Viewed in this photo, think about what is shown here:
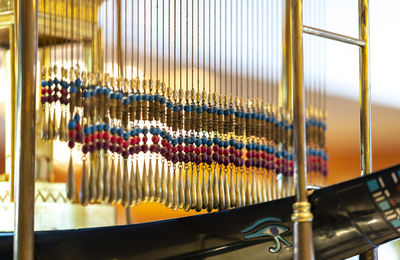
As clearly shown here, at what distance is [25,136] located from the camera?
1.25 m

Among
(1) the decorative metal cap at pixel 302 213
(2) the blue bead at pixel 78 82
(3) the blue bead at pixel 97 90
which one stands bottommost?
(1) the decorative metal cap at pixel 302 213

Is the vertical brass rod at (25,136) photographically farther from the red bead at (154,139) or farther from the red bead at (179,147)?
the red bead at (179,147)

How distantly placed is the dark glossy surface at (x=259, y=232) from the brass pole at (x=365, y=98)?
0.23 metres

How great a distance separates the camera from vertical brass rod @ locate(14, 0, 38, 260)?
1229mm

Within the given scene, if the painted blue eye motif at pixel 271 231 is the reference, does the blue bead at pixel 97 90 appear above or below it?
above

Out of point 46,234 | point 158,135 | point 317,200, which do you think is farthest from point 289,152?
point 46,234

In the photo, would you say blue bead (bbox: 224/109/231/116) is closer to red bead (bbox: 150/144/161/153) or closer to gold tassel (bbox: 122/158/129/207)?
red bead (bbox: 150/144/161/153)

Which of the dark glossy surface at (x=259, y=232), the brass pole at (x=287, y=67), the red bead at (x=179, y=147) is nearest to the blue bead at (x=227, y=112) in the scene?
the red bead at (x=179, y=147)

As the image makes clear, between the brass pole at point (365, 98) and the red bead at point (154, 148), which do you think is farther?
the brass pole at point (365, 98)

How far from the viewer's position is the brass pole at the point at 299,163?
1.32 meters

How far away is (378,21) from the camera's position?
3488 millimetres

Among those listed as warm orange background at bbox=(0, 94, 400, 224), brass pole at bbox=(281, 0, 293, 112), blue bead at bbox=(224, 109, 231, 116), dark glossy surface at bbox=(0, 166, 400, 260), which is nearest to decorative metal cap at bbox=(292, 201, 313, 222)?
dark glossy surface at bbox=(0, 166, 400, 260)

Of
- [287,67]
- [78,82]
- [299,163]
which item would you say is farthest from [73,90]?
[287,67]

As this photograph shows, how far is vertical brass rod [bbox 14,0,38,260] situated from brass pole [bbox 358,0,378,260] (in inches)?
39.3
